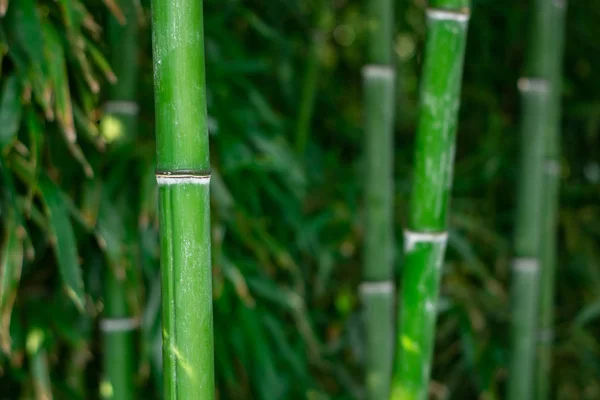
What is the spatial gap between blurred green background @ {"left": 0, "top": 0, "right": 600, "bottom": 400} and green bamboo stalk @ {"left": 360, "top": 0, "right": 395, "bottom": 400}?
15cm

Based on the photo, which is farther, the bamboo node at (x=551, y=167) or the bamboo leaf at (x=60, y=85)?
the bamboo node at (x=551, y=167)

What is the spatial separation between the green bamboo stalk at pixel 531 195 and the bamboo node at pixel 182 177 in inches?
26.7

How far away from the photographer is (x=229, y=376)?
1.08 meters

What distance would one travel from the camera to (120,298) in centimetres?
97

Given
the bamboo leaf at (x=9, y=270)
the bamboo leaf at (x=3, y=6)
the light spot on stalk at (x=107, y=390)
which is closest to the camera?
the bamboo leaf at (x=3, y=6)

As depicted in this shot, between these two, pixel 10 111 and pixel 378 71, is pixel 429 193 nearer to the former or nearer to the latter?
pixel 378 71

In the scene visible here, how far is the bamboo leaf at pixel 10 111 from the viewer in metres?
0.82

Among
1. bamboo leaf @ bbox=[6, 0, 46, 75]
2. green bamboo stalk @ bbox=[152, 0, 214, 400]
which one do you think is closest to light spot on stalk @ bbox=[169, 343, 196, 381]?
green bamboo stalk @ bbox=[152, 0, 214, 400]

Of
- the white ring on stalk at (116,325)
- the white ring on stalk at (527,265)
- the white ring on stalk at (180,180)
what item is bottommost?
the white ring on stalk at (116,325)

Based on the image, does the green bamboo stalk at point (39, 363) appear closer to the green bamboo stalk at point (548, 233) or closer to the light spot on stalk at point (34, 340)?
the light spot on stalk at point (34, 340)

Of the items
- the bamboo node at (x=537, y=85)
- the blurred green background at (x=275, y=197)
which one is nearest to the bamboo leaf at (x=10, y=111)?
the blurred green background at (x=275, y=197)

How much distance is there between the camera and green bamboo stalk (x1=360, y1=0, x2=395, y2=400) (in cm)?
103

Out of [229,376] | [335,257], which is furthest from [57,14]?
[335,257]

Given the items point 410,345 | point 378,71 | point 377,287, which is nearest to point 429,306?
point 410,345
